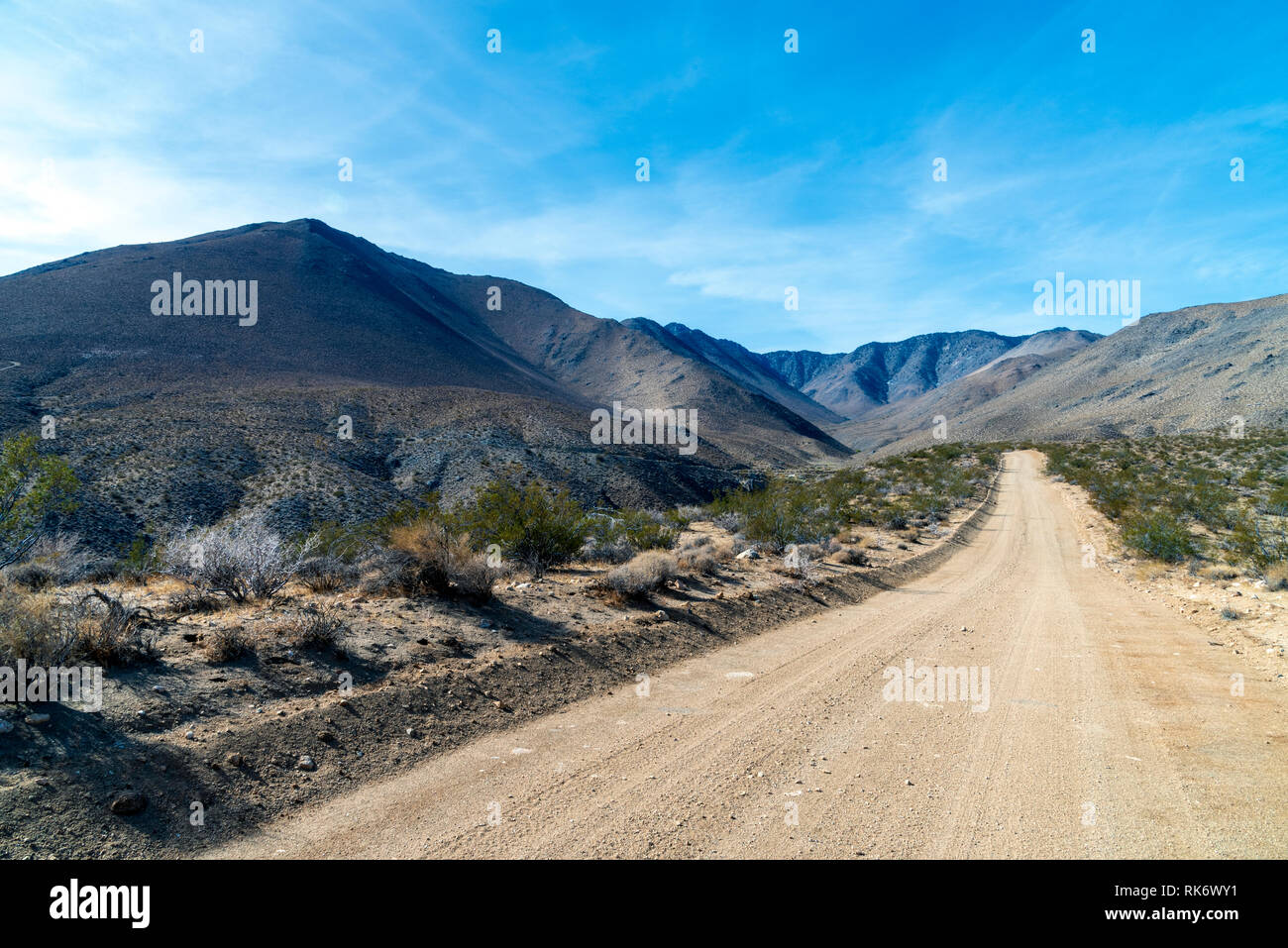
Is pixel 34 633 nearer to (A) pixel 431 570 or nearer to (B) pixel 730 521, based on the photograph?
(A) pixel 431 570

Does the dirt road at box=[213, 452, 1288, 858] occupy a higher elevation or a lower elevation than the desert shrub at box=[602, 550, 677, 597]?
lower

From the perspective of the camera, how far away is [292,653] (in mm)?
6773

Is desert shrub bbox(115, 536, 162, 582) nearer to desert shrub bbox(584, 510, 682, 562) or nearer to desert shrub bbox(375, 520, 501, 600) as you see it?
desert shrub bbox(375, 520, 501, 600)

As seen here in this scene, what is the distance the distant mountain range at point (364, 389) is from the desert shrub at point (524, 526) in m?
20.2

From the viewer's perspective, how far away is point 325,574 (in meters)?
9.80

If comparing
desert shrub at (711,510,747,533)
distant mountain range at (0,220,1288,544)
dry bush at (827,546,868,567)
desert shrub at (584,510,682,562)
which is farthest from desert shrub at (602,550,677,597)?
distant mountain range at (0,220,1288,544)

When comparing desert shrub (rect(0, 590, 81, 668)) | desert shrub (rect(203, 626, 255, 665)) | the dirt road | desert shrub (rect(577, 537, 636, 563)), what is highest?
desert shrub (rect(0, 590, 81, 668))

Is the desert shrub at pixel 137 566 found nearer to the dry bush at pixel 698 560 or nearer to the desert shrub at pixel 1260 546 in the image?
the dry bush at pixel 698 560

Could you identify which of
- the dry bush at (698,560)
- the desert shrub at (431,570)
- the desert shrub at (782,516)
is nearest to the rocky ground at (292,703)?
the desert shrub at (431,570)

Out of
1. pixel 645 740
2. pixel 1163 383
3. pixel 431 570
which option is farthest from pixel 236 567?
pixel 1163 383

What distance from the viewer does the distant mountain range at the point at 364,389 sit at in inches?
1358

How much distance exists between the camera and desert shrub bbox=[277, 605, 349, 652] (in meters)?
6.95

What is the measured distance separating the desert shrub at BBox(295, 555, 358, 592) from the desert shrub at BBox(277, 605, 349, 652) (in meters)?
2.46
